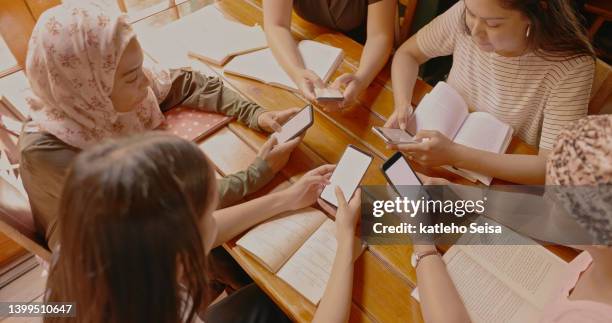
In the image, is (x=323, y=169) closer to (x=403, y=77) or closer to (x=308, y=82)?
(x=308, y=82)

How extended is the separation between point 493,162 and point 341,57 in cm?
70

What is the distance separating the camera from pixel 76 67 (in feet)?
3.04

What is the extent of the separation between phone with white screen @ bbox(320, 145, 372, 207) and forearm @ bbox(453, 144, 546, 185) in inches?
10.6

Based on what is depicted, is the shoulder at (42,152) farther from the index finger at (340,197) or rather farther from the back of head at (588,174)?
the back of head at (588,174)

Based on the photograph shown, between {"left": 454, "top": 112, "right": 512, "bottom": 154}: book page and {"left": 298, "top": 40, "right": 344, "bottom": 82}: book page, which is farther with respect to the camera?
{"left": 298, "top": 40, "right": 344, "bottom": 82}: book page

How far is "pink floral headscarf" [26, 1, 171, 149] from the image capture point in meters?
0.90

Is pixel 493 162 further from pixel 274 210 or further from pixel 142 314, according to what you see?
pixel 142 314

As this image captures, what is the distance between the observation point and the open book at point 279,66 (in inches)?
54.9

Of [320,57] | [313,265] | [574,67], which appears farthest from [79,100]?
[574,67]

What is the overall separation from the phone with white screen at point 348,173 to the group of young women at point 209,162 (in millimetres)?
28

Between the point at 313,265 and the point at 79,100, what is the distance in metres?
0.75

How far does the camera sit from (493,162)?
1081 mm

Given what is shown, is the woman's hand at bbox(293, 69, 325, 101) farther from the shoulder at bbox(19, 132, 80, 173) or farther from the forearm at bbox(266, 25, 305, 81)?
the shoulder at bbox(19, 132, 80, 173)

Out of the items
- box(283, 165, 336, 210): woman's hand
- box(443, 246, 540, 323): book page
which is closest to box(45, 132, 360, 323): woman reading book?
box(283, 165, 336, 210): woman's hand
